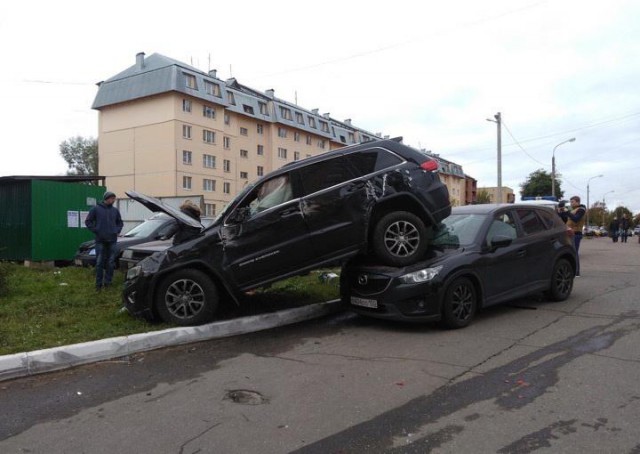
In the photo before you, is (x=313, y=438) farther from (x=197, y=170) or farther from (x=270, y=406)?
(x=197, y=170)

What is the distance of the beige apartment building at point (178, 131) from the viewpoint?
46.2 metres

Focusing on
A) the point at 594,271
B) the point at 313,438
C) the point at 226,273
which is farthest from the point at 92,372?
the point at 594,271

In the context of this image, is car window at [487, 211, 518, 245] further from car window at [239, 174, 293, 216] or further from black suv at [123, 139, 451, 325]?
car window at [239, 174, 293, 216]

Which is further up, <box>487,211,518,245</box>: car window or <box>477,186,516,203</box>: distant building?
<box>477,186,516,203</box>: distant building

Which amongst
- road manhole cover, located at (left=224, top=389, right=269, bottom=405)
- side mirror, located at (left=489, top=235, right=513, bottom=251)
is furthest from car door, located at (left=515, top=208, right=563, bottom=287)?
road manhole cover, located at (left=224, top=389, right=269, bottom=405)

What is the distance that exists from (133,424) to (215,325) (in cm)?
258

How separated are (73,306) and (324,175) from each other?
14.0ft

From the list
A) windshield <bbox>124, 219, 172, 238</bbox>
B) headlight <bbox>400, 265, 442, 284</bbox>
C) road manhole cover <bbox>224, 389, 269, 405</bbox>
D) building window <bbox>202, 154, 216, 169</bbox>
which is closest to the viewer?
road manhole cover <bbox>224, 389, 269, 405</bbox>

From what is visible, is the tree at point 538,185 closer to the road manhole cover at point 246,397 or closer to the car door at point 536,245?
the car door at point 536,245

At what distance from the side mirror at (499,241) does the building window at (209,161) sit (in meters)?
44.9

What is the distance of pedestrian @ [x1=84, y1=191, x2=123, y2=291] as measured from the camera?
8766 millimetres

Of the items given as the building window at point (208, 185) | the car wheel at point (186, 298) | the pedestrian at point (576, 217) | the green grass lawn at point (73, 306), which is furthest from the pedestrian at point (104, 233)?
the building window at point (208, 185)

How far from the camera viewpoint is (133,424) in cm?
374

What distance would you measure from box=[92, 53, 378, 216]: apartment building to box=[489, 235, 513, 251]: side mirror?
1439 inches
